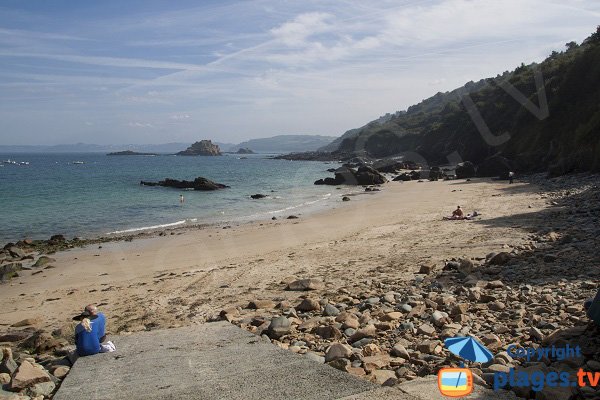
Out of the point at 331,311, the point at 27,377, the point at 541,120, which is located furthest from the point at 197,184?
the point at 27,377

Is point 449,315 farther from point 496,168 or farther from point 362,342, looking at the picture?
point 496,168

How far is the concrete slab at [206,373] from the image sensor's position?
4.68 meters

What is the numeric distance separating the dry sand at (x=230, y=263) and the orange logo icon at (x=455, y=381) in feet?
16.1

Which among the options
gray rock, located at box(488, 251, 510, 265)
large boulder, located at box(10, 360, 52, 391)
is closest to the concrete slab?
large boulder, located at box(10, 360, 52, 391)

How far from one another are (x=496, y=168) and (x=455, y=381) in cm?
4145

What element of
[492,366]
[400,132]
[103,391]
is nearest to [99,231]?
[103,391]

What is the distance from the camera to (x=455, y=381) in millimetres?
4504

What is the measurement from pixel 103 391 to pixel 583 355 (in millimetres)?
5178

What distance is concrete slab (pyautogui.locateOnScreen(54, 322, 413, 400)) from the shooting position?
15.4 feet

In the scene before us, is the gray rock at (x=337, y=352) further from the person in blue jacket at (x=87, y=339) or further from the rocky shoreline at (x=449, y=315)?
the person in blue jacket at (x=87, y=339)

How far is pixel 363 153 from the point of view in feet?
398

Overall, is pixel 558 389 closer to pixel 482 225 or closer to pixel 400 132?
pixel 482 225

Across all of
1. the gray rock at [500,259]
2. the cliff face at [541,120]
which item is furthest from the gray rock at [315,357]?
the cliff face at [541,120]

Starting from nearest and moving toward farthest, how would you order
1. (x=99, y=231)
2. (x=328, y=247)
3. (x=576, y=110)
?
(x=328, y=247) < (x=99, y=231) < (x=576, y=110)
